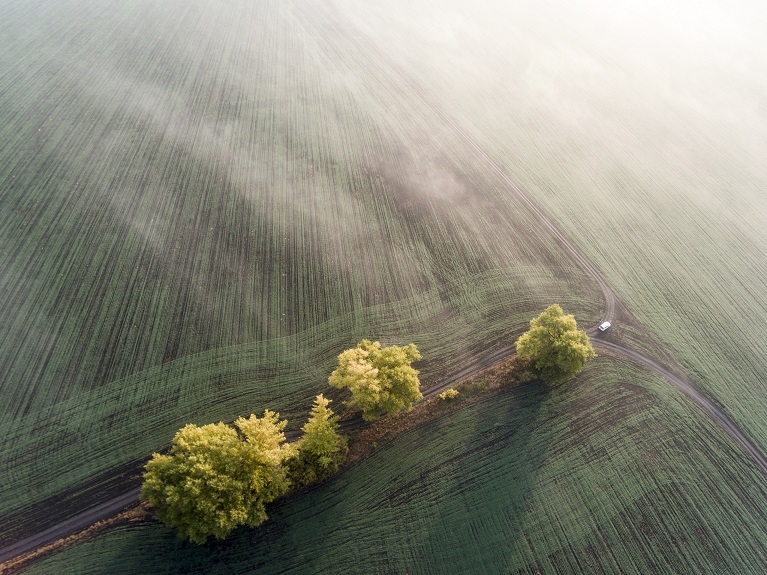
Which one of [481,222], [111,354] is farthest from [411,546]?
[481,222]

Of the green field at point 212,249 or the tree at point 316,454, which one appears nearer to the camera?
the tree at point 316,454

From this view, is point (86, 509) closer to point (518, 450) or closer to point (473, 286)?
point (518, 450)

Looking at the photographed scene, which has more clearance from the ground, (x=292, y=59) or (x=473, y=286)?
(x=292, y=59)

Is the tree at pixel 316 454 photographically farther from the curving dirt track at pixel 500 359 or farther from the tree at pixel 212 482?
the curving dirt track at pixel 500 359

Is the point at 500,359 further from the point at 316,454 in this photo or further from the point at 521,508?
the point at 316,454

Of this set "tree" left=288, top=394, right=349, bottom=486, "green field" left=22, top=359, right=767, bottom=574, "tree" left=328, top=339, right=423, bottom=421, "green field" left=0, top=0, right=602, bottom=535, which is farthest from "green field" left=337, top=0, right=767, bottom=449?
"tree" left=288, top=394, right=349, bottom=486

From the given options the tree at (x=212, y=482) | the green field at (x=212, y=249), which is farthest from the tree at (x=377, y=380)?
the tree at (x=212, y=482)

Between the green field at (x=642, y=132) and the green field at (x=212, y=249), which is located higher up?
the green field at (x=642, y=132)

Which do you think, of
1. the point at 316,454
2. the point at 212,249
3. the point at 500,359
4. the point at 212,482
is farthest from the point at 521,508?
the point at 212,249
